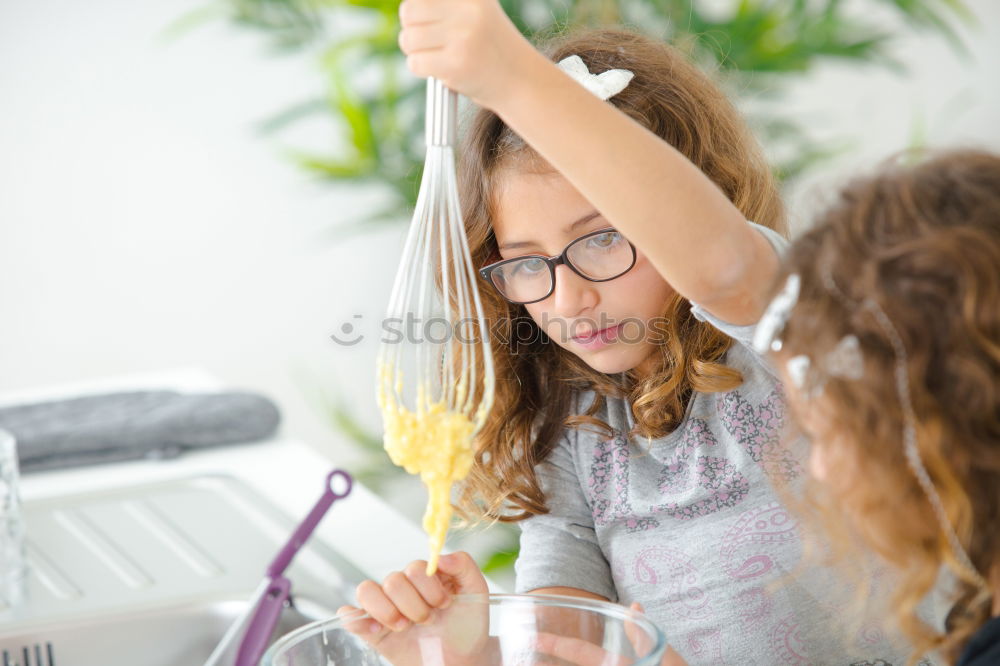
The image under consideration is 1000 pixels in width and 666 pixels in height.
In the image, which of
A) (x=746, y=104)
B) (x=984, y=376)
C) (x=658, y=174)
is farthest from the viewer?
(x=746, y=104)

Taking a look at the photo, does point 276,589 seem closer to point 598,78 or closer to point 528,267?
point 528,267

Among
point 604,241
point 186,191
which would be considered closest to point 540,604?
point 604,241

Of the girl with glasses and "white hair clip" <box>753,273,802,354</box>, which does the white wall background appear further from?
"white hair clip" <box>753,273,802,354</box>

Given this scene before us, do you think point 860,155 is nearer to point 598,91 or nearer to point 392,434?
point 598,91

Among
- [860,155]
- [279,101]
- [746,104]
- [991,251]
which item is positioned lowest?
[860,155]

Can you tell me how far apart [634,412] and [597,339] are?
10 cm

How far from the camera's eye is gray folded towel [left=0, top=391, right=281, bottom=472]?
1302 millimetres

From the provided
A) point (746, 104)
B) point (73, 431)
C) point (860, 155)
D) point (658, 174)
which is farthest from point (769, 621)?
point (860, 155)

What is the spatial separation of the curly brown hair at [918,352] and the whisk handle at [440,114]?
7.6 inches

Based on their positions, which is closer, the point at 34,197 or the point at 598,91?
the point at 598,91

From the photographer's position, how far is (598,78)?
Answer: 0.83 meters

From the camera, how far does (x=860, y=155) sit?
2.18m

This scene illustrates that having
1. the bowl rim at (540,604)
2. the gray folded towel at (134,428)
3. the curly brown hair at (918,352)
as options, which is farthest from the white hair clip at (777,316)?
the gray folded towel at (134,428)

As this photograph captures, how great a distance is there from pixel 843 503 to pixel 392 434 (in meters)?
0.25
